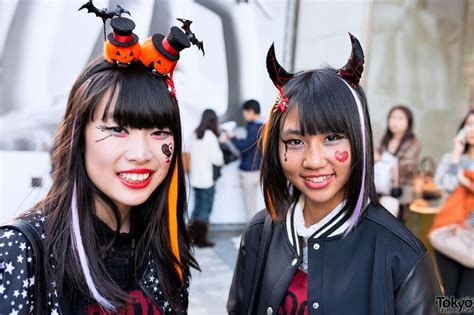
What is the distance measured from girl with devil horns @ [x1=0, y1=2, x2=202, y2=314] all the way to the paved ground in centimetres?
255

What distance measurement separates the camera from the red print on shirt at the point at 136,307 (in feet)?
4.74

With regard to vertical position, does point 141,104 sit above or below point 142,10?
below

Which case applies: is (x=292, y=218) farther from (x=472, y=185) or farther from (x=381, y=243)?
(x=472, y=185)

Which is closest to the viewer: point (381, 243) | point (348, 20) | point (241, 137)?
point (381, 243)

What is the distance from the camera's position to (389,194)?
15.3 ft

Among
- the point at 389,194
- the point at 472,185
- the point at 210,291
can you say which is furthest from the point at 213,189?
the point at 472,185

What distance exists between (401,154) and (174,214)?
3.65 meters

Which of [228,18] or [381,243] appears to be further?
[228,18]

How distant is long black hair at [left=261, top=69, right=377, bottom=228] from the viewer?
1.60m

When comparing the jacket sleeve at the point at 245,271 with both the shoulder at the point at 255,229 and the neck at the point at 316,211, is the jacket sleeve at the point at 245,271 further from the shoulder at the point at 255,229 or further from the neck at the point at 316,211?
the neck at the point at 316,211

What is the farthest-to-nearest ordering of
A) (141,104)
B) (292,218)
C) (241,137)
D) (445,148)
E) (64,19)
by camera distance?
(445,148), (241,137), (64,19), (292,218), (141,104)

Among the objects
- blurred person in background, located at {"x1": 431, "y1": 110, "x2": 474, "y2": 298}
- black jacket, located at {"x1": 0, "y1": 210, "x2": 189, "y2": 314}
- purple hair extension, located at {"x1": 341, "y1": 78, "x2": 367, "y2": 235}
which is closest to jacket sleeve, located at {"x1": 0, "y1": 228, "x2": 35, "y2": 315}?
black jacket, located at {"x1": 0, "y1": 210, "x2": 189, "y2": 314}


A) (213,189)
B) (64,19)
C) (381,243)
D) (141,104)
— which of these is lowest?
(213,189)

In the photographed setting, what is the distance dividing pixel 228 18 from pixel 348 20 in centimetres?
167
